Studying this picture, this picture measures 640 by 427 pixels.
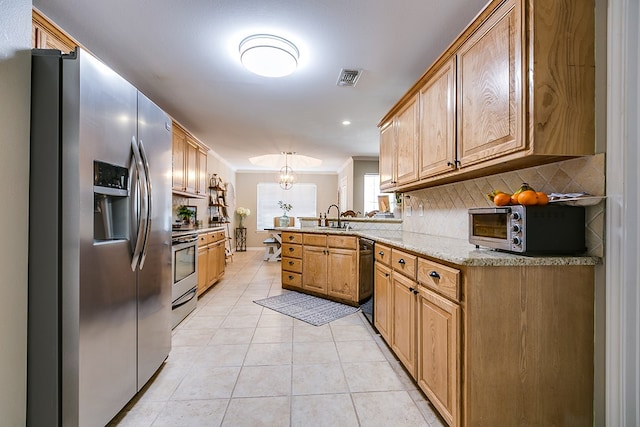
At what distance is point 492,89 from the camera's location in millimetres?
1525

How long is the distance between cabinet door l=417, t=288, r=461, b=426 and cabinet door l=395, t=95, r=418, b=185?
4.01ft

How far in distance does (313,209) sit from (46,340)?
25.8 feet

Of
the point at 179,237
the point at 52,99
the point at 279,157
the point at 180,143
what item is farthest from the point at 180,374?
the point at 279,157

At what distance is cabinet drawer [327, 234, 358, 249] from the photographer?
341cm

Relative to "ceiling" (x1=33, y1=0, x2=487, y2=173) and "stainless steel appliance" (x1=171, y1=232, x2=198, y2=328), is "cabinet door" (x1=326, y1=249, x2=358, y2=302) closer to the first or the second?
"stainless steel appliance" (x1=171, y1=232, x2=198, y2=328)

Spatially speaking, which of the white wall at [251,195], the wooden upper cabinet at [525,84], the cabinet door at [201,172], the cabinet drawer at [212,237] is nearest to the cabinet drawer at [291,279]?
the cabinet drawer at [212,237]

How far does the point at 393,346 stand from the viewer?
7.05 feet

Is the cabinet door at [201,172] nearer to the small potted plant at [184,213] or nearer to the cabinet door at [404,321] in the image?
the small potted plant at [184,213]

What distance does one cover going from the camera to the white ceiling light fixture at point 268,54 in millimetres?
2136

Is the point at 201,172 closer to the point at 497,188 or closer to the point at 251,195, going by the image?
the point at 251,195

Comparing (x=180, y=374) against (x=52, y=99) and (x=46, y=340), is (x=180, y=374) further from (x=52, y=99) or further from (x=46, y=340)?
(x=52, y=99)

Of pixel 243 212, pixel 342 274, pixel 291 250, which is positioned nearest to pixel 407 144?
pixel 342 274

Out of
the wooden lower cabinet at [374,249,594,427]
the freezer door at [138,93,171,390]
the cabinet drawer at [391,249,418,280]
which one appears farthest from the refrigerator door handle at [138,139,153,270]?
the wooden lower cabinet at [374,249,594,427]

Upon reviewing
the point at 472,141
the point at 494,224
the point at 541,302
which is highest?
the point at 472,141
